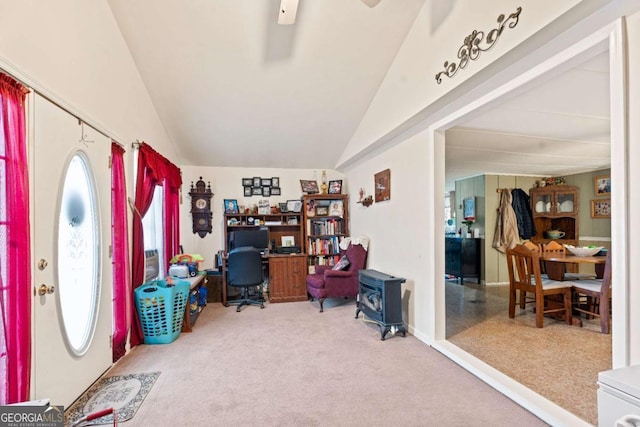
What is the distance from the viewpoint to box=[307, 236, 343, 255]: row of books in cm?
532

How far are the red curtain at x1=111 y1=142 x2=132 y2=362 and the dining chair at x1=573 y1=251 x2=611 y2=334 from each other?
179 inches

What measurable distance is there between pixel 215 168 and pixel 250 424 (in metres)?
4.33

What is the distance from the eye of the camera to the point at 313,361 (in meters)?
2.77

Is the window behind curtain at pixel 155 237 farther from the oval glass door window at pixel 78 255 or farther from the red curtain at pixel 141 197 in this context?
the oval glass door window at pixel 78 255

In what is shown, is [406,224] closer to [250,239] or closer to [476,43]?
[476,43]

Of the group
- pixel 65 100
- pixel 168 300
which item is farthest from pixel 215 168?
pixel 65 100

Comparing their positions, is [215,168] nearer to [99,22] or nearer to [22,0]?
[99,22]

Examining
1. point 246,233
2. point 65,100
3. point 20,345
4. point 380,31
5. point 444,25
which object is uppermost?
point 380,31

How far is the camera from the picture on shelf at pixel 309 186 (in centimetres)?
557

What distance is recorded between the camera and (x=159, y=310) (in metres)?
3.17

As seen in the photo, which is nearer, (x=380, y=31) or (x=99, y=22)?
(x=99, y=22)

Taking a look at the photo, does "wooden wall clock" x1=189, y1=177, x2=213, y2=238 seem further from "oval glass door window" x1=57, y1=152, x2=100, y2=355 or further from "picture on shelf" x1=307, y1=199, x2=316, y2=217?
"oval glass door window" x1=57, y1=152, x2=100, y2=355

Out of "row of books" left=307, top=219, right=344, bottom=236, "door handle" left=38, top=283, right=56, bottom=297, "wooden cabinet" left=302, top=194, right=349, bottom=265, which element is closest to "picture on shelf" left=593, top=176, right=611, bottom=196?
"wooden cabinet" left=302, top=194, right=349, bottom=265

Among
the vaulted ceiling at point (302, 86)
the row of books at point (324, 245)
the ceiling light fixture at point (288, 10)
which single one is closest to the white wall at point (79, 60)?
the vaulted ceiling at point (302, 86)
